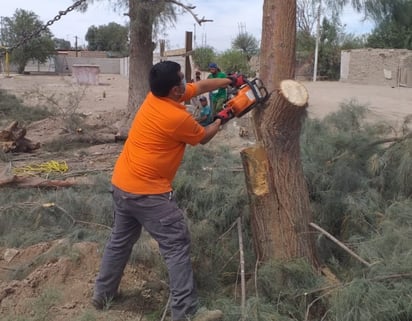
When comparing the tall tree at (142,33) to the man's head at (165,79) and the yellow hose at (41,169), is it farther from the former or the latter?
the man's head at (165,79)

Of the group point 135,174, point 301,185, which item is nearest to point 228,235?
point 301,185

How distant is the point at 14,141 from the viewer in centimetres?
941

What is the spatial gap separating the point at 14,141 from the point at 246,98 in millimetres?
6834

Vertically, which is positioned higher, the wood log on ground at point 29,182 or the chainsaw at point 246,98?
the chainsaw at point 246,98

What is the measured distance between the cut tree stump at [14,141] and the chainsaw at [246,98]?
6.54m

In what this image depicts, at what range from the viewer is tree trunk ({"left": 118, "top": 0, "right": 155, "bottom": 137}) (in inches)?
429

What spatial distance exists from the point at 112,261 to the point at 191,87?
129 centimetres

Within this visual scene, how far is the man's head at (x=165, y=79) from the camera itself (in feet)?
11.1

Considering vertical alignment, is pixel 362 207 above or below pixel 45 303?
above

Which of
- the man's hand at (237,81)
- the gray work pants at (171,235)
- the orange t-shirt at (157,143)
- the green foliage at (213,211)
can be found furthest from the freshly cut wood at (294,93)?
the green foliage at (213,211)

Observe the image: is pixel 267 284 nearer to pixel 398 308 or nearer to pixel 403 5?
pixel 398 308

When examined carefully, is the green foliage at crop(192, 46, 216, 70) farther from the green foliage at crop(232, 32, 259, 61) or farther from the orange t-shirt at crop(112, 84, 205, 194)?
the orange t-shirt at crop(112, 84, 205, 194)

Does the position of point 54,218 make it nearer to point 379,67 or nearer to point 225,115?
point 225,115

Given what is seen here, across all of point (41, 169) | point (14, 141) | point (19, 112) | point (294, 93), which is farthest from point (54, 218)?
point (19, 112)
